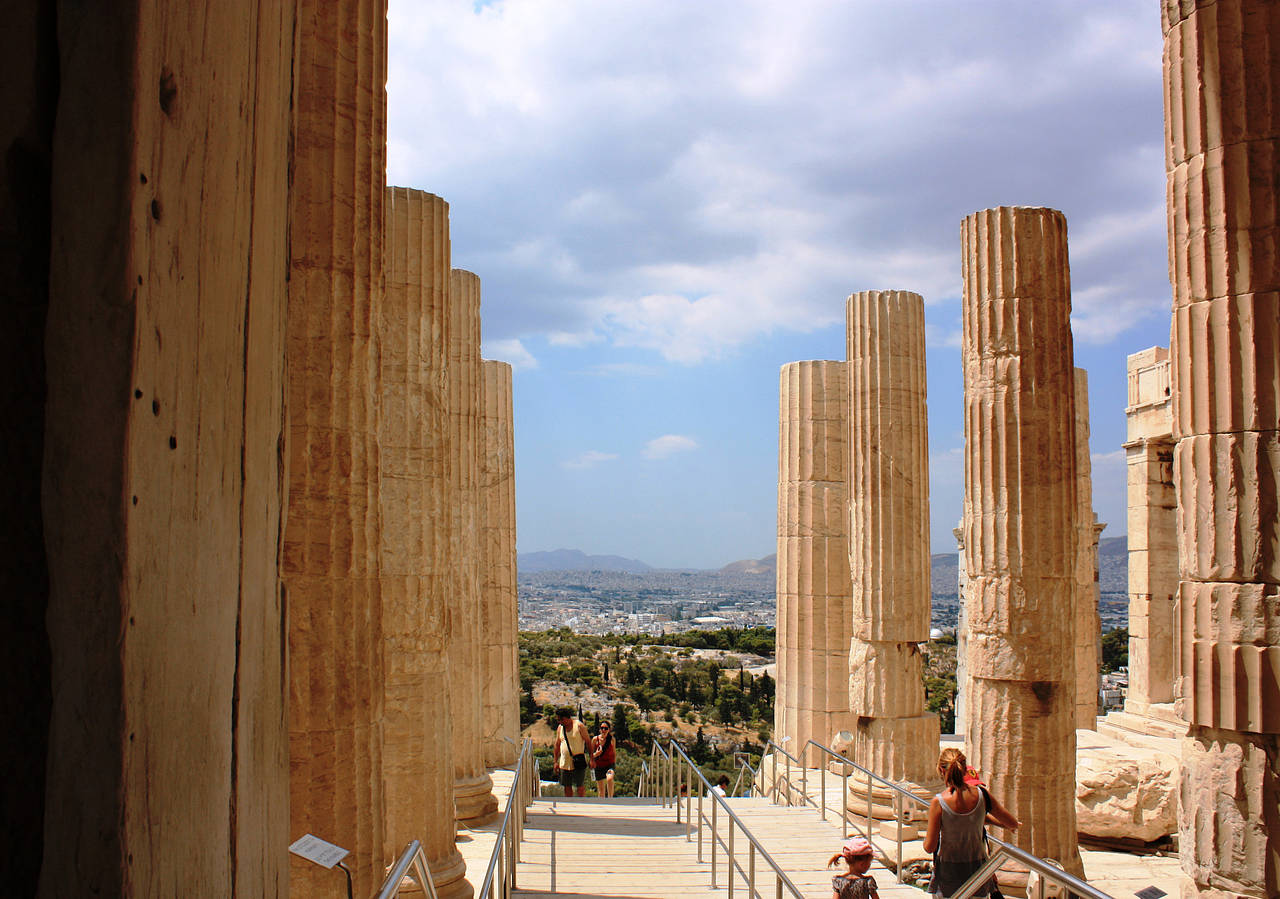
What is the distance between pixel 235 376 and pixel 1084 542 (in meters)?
24.1

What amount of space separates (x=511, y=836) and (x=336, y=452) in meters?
5.68

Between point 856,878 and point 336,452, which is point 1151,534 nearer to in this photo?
point 856,878

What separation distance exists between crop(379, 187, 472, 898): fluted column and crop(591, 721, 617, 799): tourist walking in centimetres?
793

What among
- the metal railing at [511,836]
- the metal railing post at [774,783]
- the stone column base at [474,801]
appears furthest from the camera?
the metal railing post at [774,783]

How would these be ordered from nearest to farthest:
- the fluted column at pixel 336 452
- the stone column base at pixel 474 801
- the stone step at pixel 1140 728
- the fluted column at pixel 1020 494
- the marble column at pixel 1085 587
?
1. the fluted column at pixel 336 452
2. the fluted column at pixel 1020 494
3. the stone column base at pixel 474 801
4. the stone step at pixel 1140 728
5. the marble column at pixel 1085 587

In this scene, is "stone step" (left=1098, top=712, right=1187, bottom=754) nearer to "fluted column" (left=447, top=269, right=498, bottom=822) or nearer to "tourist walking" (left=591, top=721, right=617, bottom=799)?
"tourist walking" (left=591, top=721, right=617, bottom=799)

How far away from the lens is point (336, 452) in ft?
19.5

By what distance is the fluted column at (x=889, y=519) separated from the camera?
15.7 meters

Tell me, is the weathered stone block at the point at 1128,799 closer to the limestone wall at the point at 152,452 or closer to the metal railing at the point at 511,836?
the metal railing at the point at 511,836

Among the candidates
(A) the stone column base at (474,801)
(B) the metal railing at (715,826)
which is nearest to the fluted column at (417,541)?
(B) the metal railing at (715,826)

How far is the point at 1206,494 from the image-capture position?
6941 millimetres

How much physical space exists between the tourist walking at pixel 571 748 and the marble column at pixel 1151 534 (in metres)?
13.7

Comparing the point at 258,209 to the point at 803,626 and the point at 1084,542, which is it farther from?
the point at 1084,542

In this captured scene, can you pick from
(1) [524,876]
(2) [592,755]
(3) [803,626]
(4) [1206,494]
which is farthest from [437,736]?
(3) [803,626]
